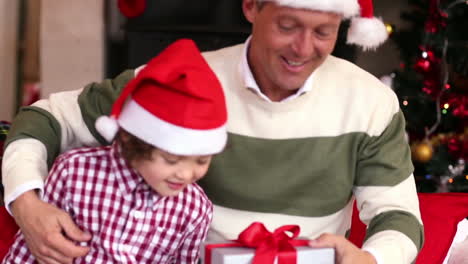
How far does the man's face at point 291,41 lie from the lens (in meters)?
A: 1.55

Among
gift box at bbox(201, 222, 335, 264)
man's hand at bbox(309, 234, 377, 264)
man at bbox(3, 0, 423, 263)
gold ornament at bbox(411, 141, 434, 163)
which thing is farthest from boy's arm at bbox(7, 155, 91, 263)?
gold ornament at bbox(411, 141, 434, 163)

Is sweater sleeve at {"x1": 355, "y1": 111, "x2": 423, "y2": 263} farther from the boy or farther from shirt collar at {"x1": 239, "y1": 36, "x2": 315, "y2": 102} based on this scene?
the boy

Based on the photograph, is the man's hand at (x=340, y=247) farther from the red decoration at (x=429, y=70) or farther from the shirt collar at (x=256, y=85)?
the red decoration at (x=429, y=70)

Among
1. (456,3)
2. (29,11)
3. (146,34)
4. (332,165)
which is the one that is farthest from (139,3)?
(332,165)

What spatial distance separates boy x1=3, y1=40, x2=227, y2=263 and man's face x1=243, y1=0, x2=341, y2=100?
0.73 feet

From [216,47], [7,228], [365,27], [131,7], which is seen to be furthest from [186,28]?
[7,228]

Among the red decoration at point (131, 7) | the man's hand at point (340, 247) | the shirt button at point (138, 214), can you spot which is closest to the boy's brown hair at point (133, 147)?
the shirt button at point (138, 214)

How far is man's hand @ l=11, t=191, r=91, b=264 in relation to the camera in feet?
4.68

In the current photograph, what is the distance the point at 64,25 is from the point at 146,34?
37 centimetres

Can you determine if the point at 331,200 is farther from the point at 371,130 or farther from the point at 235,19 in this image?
the point at 235,19

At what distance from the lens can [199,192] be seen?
1.56m

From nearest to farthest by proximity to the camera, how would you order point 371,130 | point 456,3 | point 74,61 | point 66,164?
point 66,164 → point 371,130 → point 456,3 → point 74,61

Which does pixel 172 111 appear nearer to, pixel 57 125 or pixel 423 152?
pixel 57 125

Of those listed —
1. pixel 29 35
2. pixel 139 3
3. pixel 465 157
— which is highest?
pixel 139 3
